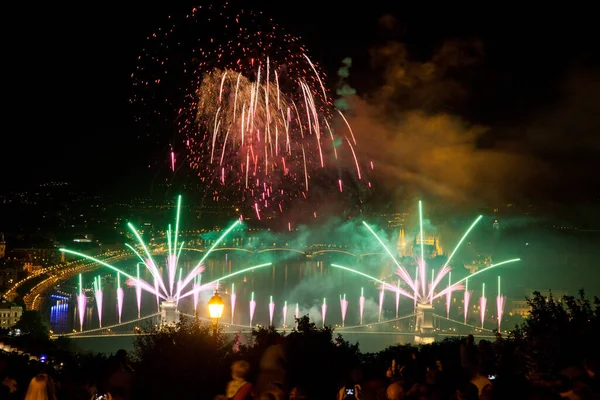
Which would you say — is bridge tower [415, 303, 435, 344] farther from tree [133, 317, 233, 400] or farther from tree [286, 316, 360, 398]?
tree [133, 317, 233, 400]

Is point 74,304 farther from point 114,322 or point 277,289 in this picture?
point 277,289

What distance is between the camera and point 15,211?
287 ft

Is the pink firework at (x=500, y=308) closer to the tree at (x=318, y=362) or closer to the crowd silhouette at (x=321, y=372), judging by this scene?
the tree at (x=318, y=362)

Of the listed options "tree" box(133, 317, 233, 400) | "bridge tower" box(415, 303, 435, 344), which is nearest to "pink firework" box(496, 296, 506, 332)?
"bridge tower" box(415, 303, 435, 344)

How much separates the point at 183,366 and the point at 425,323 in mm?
27534

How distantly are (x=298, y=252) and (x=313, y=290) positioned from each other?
20.8m

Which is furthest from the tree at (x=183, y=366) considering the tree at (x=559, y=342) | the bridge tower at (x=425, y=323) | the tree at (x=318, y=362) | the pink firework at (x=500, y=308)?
the pink firework at (x=500, y=308)

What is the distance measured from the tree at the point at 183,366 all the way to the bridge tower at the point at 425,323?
26.6m

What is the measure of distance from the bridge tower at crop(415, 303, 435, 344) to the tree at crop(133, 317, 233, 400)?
2663 centimetres

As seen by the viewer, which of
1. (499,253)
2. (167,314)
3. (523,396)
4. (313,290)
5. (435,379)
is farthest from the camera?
(499,253)

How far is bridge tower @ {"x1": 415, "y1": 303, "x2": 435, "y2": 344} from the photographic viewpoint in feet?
106

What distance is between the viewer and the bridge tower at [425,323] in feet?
106

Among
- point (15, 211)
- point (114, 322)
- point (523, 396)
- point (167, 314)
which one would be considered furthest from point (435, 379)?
point (15, 211)

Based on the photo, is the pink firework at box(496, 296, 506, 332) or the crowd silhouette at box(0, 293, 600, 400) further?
the pink firework at box(496, 296, 506, 332)
